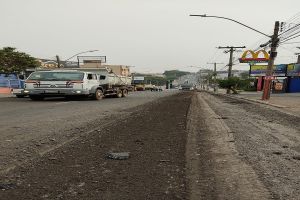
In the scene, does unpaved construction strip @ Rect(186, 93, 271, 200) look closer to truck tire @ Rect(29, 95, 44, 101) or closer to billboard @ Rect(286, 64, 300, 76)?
truck tire @ Rect(29, 95, 44, 101)

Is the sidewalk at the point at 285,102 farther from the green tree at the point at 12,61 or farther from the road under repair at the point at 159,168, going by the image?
the green tree at the point at 12,61

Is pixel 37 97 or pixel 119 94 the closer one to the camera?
pixel 37 97

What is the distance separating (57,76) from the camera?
833 inches

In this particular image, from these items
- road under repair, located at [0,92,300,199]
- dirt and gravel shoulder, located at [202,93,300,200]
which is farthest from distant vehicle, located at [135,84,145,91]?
road under repair, located at [0,92,300,199]

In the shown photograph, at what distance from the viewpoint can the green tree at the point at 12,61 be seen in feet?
162

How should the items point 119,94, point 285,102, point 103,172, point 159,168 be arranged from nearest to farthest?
point 103,172 < point 159,168 < point 285,102 < point 119,94

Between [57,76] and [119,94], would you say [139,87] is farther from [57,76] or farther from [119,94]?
[57,76]

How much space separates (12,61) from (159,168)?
5011cm

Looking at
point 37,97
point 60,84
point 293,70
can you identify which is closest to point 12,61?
point 37,97

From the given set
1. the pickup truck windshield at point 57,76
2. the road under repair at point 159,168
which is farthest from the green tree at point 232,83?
the road under repair at point 159,168

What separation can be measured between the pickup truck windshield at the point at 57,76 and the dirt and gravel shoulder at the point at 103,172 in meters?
14.7

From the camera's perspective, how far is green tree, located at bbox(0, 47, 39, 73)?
4947cm

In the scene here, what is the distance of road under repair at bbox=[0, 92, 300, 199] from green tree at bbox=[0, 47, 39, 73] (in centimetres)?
4606

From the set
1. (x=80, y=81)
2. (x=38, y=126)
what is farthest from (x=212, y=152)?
(x=80, y=81)
